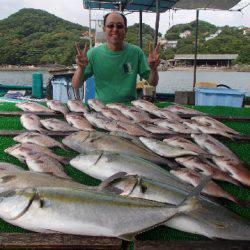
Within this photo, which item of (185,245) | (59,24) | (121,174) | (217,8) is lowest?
(185,245)

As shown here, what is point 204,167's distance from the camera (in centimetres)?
277

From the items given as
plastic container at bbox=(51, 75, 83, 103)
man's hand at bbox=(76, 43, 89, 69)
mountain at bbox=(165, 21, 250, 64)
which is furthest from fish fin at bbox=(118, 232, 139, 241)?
mountain at bbox=(165, 21, 250, 64)

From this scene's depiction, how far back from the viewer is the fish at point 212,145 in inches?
125

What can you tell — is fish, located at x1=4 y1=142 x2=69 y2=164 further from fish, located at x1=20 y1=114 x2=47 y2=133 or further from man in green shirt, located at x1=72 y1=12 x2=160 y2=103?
man in green shirt, located at x1=72 y1=12 x2=160 y2=103

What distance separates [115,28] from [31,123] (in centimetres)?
237

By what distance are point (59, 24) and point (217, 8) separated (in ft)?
217

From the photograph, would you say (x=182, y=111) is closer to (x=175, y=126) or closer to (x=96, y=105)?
(x=175, y=126)

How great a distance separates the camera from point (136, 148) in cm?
310

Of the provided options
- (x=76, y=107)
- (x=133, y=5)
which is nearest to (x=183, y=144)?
(x=76, y=107)

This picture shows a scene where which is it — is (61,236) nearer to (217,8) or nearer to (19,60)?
(217,8)

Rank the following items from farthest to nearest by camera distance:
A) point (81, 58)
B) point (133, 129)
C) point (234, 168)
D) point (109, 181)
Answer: point (81, 58)
point (133, 129)
point (234, 168)
point (109, 181)

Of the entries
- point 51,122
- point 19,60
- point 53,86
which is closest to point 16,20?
point 19,60

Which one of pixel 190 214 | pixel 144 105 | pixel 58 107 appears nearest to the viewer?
pixel 190 214

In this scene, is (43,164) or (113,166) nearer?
(113,166)
